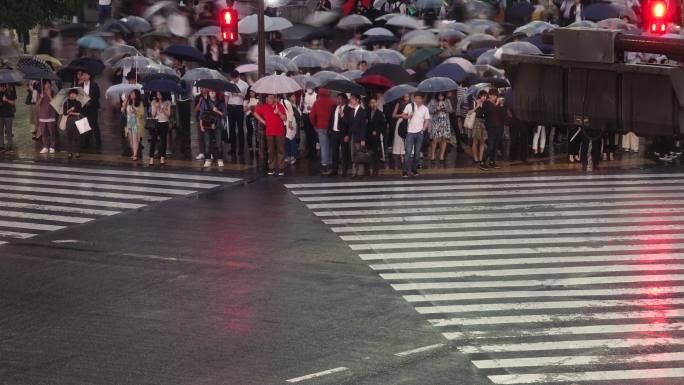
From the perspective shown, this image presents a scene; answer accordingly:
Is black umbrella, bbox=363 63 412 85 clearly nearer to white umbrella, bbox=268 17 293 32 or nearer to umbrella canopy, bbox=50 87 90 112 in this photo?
umbrella canopy, bbox=50 87 90 112

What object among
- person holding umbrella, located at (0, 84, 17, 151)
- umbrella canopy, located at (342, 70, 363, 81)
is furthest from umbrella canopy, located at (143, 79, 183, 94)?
umbrella canopy, located at (342, 70, 363, 81)

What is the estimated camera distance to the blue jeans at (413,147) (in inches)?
1070

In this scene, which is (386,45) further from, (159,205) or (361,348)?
(361,348)

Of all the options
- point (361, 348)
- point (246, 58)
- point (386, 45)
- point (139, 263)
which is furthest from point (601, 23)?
point (361, 348)

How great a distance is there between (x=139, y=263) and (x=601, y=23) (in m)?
20.2

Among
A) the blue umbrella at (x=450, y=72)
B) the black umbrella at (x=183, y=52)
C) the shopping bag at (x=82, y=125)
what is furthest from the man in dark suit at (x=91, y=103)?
the blue umbrella at (x=450, y=72)

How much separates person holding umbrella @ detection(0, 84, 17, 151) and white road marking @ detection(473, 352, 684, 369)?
18521 millimetres

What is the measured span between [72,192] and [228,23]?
524cm

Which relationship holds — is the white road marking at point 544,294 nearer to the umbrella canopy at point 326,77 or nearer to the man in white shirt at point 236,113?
the umbrella canopy at point 326,77

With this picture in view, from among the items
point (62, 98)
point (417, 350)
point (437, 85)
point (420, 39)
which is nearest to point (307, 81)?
point (437, 85)

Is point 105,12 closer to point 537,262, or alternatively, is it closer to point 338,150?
point 338,150

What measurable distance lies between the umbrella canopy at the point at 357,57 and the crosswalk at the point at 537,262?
22.8 feet

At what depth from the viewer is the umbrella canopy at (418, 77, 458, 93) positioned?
28.2 m

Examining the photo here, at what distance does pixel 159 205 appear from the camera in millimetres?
24719
